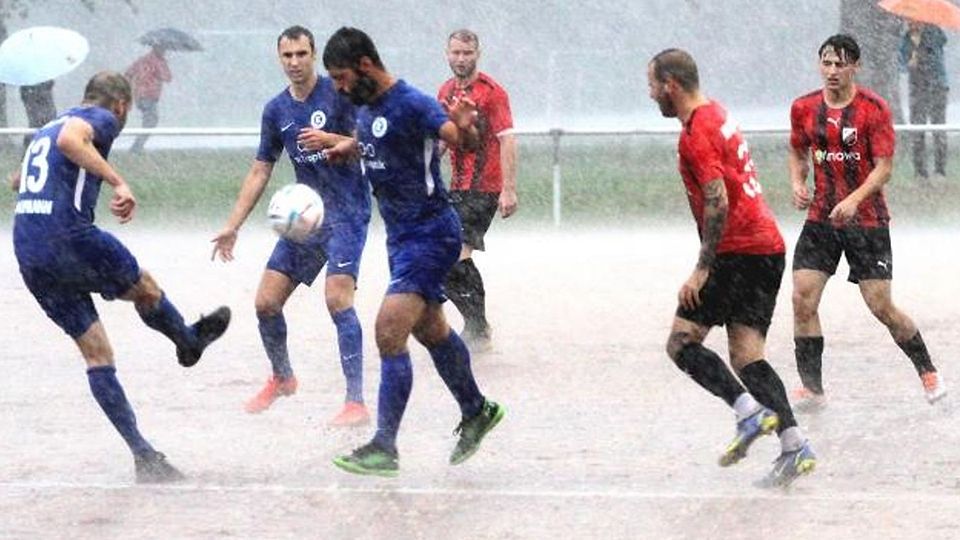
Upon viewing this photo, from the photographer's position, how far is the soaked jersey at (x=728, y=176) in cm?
848

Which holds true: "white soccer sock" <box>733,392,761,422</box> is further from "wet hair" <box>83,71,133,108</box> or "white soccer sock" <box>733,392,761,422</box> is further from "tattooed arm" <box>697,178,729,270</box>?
"wet hair" <box>83,71,133,108</box>

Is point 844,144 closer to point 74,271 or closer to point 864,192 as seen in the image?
point 864,192

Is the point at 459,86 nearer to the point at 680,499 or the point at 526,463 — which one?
the point at 526,463

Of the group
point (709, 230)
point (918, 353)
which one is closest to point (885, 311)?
point (918, 353)

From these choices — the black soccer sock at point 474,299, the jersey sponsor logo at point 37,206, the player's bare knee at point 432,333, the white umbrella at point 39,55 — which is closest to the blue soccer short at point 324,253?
the player's bare knee at point 432,333

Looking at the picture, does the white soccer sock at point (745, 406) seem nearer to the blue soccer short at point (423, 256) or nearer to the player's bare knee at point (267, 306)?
the blue soccer short at point (423, 256)

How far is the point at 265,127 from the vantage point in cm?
1059

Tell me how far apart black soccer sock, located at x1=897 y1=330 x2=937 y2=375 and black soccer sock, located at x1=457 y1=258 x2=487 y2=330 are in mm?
2957

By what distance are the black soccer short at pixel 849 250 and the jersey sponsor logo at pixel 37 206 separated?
3630mm

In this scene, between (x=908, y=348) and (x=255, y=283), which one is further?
(x=255, y=283)

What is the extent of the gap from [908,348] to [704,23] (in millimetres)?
34622

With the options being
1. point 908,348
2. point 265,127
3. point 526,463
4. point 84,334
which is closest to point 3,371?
point 265,127

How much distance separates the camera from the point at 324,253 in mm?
10711

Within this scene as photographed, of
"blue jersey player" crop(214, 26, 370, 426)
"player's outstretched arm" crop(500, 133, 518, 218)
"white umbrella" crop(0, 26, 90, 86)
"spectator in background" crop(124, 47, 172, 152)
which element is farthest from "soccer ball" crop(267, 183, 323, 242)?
"spectator in background" crop(124, 47, 172, 152)
